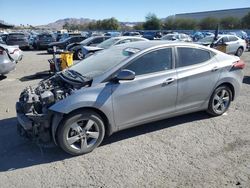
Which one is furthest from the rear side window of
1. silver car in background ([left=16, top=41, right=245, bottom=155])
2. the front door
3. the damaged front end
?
the damaged front end

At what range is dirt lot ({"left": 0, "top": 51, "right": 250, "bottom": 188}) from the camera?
3.69m

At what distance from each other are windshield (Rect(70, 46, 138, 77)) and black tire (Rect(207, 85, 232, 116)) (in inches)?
79.7

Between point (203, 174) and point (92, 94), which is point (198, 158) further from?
point (92, 94)

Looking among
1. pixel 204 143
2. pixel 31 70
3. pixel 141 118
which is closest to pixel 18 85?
pixel 31 70

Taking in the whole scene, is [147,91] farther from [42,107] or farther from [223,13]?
[223,13]

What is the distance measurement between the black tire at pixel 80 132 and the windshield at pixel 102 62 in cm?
73

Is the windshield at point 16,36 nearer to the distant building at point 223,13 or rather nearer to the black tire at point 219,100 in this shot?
the black tire at point 219,100

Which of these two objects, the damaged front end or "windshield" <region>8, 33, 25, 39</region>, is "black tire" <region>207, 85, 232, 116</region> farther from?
"windshield" <region>8, 33, 25, 39</region>

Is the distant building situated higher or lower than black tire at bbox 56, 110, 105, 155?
higher

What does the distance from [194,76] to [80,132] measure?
231 cm

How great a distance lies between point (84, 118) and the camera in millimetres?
4285

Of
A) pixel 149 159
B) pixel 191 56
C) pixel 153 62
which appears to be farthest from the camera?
pixel 191 56

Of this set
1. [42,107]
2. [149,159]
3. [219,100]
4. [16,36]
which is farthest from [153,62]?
[16,36]

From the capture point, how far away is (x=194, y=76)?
207 inches
